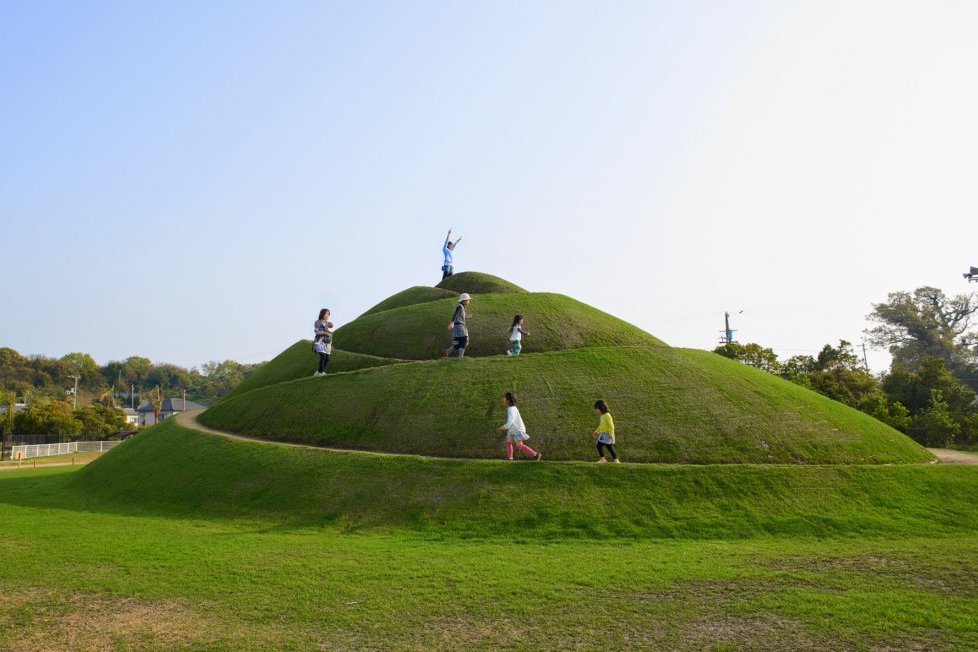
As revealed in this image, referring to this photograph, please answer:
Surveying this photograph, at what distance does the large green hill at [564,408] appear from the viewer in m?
21.5

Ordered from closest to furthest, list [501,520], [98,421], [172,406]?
[501,520], [98,421], [172,406]

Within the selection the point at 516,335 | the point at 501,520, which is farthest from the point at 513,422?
the point at 516,335

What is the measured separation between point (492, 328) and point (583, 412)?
9493 mm

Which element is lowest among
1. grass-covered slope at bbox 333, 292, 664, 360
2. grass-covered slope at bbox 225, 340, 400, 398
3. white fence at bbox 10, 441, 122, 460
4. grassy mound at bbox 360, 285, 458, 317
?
white fence at bbox 10, 441, 122, 460

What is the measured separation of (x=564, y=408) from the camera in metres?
23.1

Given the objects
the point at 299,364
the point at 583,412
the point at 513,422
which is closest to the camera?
the point at 513,422

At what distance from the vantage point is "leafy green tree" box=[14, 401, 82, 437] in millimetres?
72500

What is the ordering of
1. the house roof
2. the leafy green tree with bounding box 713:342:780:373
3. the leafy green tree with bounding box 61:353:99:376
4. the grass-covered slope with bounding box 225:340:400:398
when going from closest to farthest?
1. the grass-covered slope with bounding box 225:340:400:398
2. the leafy green tree with bounding box 713:342:780:373
3. the house roof
4. the leafy green tree with bounding box 61:353:99:376

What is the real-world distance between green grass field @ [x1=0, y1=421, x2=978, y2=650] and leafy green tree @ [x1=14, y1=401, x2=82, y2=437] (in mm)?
57974

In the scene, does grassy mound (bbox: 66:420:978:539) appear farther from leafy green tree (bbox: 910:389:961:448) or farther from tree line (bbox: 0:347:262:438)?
tree line (bbox: 0:347:262:438)

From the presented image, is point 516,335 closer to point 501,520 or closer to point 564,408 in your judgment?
point 564,408

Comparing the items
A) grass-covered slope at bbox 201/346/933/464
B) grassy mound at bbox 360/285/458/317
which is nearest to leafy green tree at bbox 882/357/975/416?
grass-covered slope at bbox 201/346/933/464

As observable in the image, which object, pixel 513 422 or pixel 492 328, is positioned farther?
pixel 492 328

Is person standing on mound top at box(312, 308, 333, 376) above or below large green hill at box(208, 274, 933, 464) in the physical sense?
above
